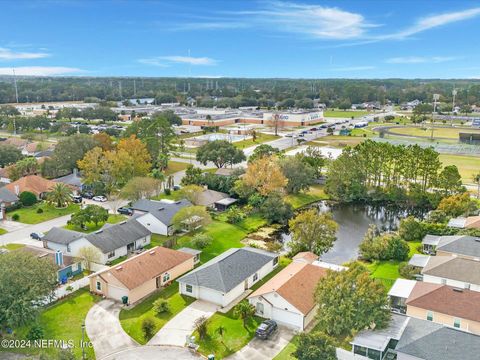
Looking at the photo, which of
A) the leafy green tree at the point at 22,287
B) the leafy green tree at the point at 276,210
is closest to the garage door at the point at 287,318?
the leafy green tree at the point at 22,287


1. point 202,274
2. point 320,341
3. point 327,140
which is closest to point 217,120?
point 327,140

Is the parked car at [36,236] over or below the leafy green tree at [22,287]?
below

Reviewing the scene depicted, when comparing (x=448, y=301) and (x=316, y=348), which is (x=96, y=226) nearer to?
(x=316, y=348)

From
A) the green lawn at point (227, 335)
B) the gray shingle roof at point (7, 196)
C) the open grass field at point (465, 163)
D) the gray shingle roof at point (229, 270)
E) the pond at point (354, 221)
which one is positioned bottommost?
the pond at point (354, 221)

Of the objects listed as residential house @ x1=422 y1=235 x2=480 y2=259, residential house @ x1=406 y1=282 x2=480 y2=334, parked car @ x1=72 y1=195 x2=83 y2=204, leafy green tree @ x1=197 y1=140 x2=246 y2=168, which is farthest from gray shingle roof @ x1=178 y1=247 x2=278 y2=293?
leafy green tree @ x1=197 y1=140 x2=246 y2=168

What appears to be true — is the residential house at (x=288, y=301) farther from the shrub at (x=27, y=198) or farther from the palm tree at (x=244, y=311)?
the shrub at (x=27, y=198)

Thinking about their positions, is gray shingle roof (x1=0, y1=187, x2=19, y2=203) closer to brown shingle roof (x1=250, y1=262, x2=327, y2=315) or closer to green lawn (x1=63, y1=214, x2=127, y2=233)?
green lawn (x1=63, y1=214, x2=127, y2=233)
